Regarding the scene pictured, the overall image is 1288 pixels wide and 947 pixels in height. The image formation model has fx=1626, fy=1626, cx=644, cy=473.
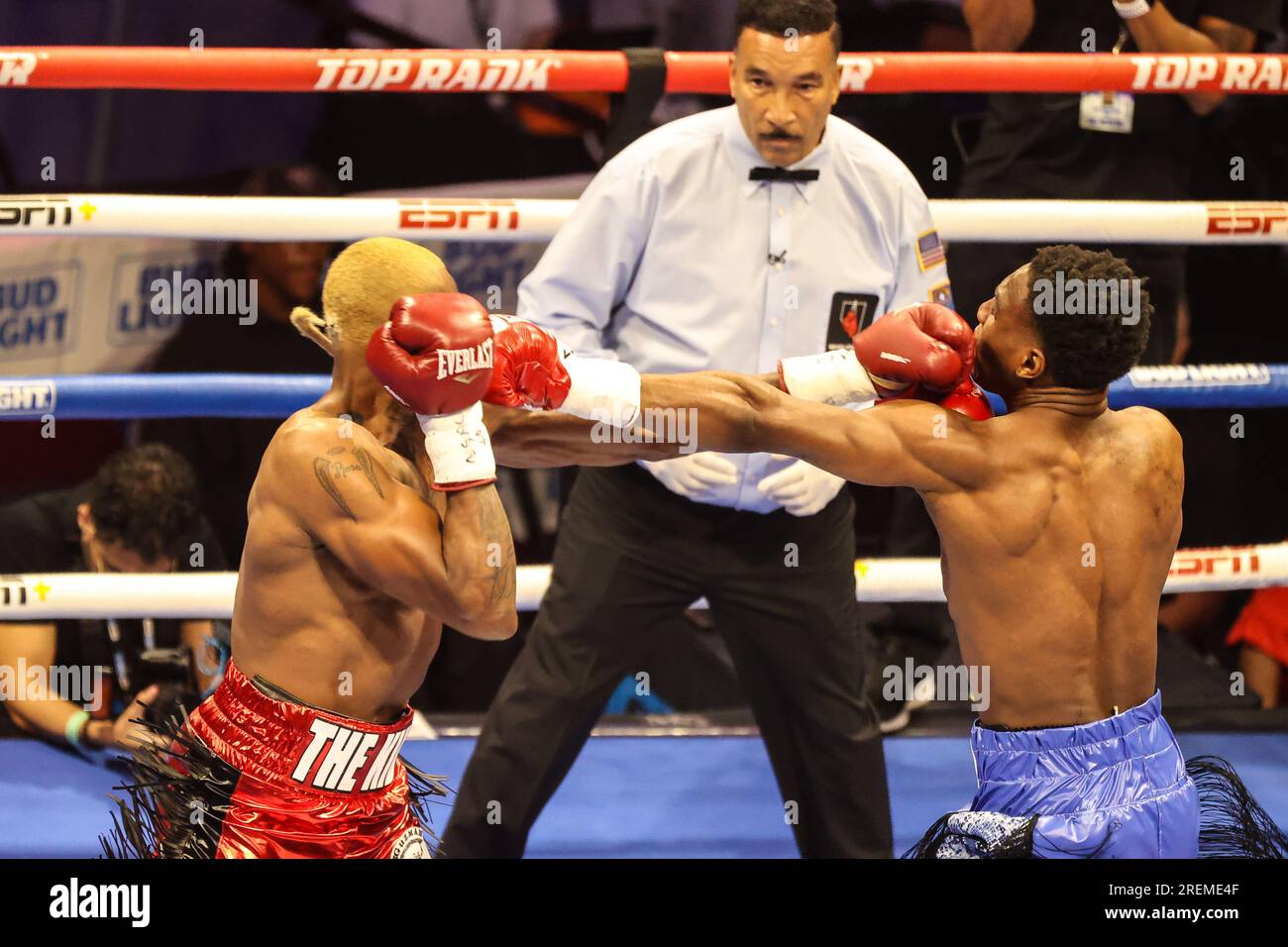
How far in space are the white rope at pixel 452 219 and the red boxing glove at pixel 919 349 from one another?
919 millimetres

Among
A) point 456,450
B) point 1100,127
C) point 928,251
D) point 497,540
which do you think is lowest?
point 497,540

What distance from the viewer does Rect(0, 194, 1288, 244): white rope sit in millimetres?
3002

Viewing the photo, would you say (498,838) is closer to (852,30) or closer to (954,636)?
(954,636)

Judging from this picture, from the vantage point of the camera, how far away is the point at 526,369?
2217 millimetres

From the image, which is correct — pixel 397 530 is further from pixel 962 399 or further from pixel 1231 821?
pixel 1231 821

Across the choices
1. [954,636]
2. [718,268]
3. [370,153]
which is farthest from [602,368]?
[370,153]

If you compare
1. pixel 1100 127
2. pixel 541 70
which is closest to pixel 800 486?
pixel 541 70

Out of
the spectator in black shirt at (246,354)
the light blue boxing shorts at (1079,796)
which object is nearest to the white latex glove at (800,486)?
the light blue boxing shorts at (1079,796)

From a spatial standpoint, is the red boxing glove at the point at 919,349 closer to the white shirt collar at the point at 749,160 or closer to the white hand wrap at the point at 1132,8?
the white shirt collar at the point at 749,160

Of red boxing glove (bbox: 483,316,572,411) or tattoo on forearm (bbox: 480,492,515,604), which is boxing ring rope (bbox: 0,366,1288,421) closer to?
red boxing glove (bbox: 483,316,572,411)

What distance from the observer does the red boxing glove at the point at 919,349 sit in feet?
7.34

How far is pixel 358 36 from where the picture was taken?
15.2 feet

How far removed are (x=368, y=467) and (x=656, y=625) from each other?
0.94 m
